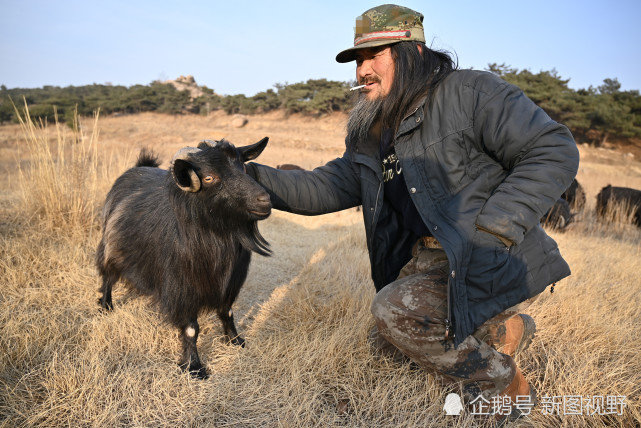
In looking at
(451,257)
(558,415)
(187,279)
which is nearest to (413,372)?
(558,415)

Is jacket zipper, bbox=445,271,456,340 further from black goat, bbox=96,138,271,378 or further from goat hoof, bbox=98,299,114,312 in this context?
goat hoof, bbox=98,299,114,312

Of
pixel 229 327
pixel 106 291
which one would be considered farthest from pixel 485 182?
pixel 106 291

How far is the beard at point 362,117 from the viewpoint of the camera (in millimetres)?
2705

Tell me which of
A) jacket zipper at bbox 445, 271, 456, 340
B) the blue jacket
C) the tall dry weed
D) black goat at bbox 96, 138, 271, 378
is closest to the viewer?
the blue jacket

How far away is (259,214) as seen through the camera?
8.58 ft

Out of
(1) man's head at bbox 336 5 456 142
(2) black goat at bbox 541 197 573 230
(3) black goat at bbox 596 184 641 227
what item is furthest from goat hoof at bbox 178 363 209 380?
(3) black goat at bbox 596 184 641 227

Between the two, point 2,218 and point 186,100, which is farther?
point 186,100

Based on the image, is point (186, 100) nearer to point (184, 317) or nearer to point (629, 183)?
point (629, 183)

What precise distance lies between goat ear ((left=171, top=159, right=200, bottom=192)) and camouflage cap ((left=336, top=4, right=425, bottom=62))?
1.26 m

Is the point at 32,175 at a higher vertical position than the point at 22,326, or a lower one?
higher

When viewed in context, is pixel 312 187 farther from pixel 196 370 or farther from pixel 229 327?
pixel 196 370

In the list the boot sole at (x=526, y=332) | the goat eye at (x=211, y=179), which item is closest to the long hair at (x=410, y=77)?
the goat eye at (x=211, y=179)

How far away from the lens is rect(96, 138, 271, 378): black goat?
103 inches

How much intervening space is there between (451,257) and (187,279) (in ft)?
5.99
